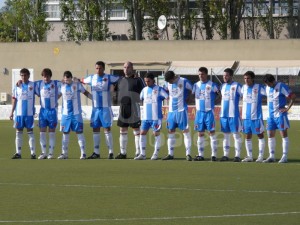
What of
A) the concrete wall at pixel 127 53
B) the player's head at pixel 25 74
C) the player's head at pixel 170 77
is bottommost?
the player's head at pixel 170 77

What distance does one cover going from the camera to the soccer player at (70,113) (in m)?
21.9

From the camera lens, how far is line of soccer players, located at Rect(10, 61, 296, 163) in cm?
2080

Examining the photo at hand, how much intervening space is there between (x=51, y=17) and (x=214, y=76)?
31.5 meters

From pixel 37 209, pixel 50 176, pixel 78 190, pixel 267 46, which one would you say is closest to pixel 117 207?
pixel 37 209

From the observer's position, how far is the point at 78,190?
15.7 meters

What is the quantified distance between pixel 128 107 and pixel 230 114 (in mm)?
2350

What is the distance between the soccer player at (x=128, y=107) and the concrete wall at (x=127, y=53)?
2977 centimetres

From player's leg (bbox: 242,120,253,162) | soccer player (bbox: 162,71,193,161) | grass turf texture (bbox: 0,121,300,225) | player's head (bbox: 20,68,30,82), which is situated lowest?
grass turf texture (bbox: 0,121,300,225)

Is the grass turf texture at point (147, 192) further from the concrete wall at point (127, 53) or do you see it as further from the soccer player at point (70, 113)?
the concrete wall at point (127, 53)

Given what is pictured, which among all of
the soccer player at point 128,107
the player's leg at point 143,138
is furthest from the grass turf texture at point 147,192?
the soccer player at point 128,107

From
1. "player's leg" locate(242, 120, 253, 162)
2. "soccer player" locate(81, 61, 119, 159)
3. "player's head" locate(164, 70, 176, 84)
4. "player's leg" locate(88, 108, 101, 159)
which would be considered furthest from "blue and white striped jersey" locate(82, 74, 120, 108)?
"player's leg" locate(242, 120, 253, 162)

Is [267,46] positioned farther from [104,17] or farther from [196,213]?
[196,213]

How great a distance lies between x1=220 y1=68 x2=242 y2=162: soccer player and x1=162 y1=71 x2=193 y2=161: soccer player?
761 millimetres

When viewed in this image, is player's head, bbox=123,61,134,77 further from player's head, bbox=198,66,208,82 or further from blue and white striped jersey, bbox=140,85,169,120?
player's head, bbox=198,66,208,82
